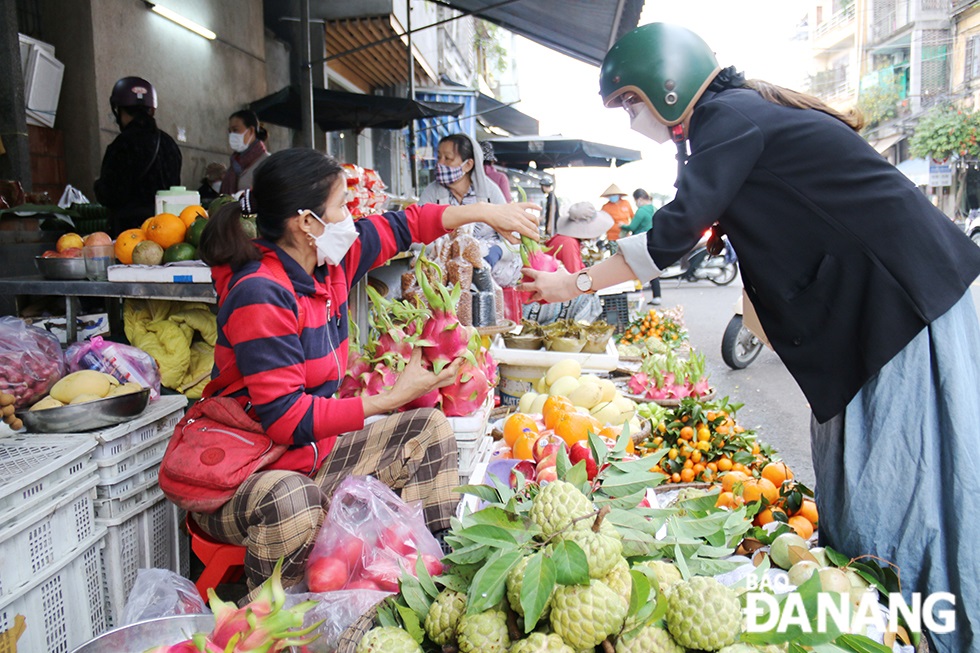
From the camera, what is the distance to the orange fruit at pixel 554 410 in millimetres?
3039

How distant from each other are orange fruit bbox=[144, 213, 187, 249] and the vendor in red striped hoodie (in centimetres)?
109

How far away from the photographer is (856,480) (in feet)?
6.20

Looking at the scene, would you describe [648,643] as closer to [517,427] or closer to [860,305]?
[860,305]

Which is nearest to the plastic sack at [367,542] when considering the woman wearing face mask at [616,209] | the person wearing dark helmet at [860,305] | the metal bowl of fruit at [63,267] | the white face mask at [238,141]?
the person wearing dark helmet at [860,305]

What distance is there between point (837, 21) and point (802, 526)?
46.1 metres

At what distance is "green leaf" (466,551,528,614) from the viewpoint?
122cm

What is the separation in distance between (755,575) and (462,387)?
1424 mm

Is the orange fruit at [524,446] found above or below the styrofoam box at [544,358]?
below

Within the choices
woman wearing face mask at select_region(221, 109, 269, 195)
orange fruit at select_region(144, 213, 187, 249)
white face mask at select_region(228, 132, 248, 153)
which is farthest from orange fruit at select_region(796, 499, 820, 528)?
white face mask at select_region(228, 132, 248, 153)

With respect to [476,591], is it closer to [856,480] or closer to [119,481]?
[856,480]

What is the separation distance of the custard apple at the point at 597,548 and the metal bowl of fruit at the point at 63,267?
8.90 feet

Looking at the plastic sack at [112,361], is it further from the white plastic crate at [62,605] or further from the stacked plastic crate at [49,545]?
the white plastic crate at [62,605]

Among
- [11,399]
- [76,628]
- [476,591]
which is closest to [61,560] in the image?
[76,628]

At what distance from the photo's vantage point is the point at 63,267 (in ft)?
9.91
